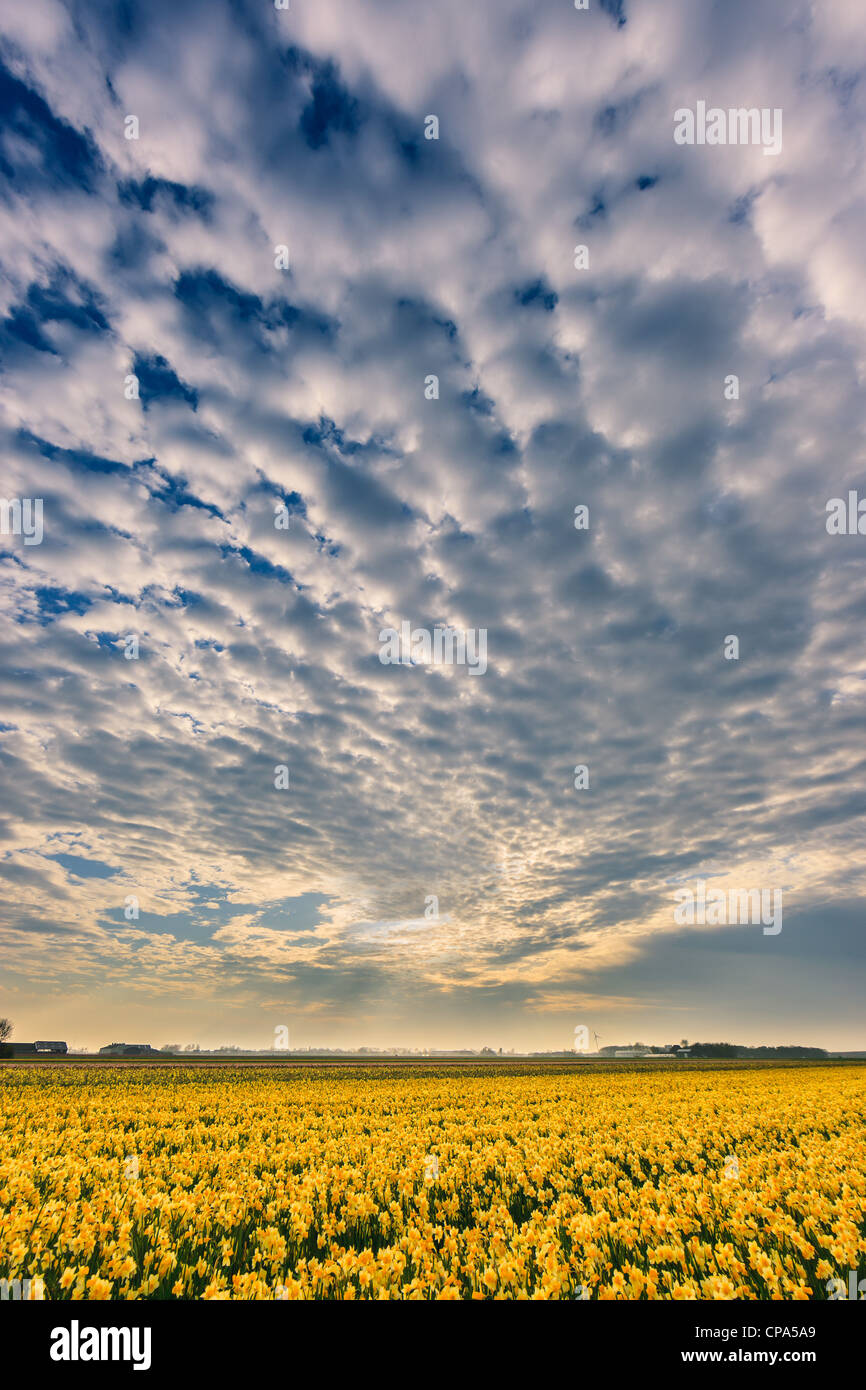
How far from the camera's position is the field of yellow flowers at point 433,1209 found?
4844mm

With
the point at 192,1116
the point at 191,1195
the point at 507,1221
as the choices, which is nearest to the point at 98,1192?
the point at 191,1195

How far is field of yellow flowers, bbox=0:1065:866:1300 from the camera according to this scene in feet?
15.9

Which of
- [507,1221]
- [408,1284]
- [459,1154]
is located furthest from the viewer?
[459,1154]

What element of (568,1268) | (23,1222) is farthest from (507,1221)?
(23,1222)

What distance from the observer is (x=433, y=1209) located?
737cm

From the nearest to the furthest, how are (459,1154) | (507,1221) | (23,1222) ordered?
(23,1222) → (507,1221) → (459,1154)

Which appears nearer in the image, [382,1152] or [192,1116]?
[382,1152]
